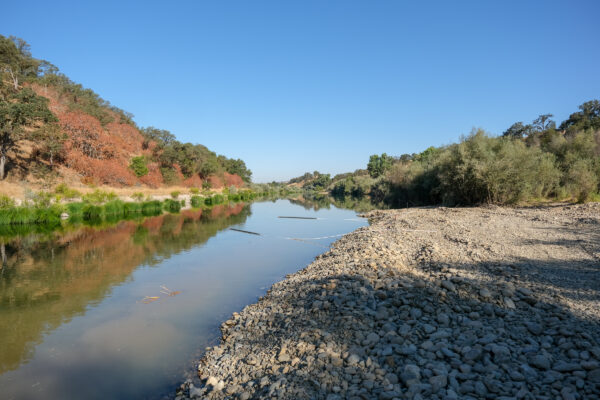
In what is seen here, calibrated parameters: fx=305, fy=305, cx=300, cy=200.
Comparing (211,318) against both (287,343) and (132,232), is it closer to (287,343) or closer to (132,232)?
(287,343)

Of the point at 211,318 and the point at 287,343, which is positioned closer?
the point at 287,343

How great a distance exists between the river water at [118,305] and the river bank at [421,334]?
0.92 metres

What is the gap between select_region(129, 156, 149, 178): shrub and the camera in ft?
167

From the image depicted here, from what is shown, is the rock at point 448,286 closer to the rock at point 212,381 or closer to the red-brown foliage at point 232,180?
the rock at point 212,381

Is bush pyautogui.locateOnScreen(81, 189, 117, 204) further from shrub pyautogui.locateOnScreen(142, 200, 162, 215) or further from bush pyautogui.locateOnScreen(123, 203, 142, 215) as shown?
shrub pyautogui.locateOnScreen(142, 200, 162, 215)

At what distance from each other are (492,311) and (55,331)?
8521mm

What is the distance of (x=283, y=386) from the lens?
3625 millimetres

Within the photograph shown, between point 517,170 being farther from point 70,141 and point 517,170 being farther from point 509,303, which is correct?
point 70,141

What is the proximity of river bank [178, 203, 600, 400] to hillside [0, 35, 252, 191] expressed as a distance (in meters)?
36.0

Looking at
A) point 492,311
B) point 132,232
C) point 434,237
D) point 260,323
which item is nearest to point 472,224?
point 434,237

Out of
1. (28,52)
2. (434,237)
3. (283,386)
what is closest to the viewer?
(283,386)

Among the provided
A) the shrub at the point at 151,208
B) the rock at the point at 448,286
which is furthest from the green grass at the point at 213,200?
the rock at the point at 448,286

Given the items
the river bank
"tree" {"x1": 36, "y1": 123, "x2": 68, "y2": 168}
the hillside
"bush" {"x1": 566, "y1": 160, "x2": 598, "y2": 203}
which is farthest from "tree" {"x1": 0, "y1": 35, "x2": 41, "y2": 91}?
"bush" {"x1": 566, "y1": 160, "x2": 598, "y2": 203}

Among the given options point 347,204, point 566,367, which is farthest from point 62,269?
point 347,204
